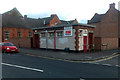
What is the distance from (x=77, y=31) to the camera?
16.7 meters

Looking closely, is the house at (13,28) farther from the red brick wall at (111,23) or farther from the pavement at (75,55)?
the red brick wall at (111,23)

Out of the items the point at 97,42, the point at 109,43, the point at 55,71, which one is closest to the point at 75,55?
the point at 97,42

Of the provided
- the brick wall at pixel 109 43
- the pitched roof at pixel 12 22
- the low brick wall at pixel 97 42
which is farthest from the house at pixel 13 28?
the brick wall at pixel 109 43

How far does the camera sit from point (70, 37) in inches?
691

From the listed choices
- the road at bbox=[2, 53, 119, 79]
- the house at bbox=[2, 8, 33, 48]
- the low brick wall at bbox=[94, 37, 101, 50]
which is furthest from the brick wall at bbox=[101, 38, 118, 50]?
the house at bbox=[2, 8, 33, 48]

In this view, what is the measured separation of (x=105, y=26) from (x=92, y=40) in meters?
18.6

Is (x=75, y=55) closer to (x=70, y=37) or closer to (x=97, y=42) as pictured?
(x=70, y=37)

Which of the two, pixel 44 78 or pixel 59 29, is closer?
pixel 44 78

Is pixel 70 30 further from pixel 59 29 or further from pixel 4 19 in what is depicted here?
pixel 4 19

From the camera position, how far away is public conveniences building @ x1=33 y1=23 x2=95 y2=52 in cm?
1692

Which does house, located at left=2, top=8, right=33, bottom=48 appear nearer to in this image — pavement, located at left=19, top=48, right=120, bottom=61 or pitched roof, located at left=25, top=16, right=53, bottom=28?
pitched roof, located at left=25, top=16, right=53, bottom=28

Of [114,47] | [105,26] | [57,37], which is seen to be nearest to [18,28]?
[57,37]

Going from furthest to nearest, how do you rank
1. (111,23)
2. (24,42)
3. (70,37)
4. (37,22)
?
1. (37,22)
2. (111,23)
3. (24,42)
4. (70,37)

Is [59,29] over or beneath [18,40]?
over
